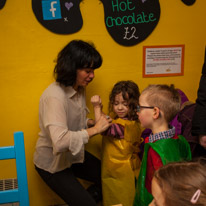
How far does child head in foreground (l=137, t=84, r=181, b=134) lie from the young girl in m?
0.27

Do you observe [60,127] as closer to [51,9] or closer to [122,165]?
[122,165]

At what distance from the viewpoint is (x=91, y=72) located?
4.86ft

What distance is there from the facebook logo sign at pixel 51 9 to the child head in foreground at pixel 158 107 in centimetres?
79

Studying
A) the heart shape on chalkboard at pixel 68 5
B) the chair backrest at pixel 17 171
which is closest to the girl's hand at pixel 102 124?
the chair backrest at pixel 17 171

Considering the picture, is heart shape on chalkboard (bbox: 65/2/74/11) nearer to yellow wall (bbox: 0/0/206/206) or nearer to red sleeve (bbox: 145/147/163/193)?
yellow wall (bbox: 0/0/206/206)

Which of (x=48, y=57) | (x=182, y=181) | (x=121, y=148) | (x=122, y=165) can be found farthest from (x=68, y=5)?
(x=182, y=181)

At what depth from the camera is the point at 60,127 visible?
4.40ft

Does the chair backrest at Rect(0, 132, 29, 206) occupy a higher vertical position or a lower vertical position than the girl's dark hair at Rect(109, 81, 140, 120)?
lower

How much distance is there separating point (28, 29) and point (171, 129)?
3.50ft

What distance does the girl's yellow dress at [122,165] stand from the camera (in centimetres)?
158

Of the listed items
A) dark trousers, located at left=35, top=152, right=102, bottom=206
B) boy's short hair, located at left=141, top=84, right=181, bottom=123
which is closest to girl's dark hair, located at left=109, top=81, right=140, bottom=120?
boy's short hair, located at left=141, top=84, right=181, bottom=123

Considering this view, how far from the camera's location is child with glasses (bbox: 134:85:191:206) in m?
1.18

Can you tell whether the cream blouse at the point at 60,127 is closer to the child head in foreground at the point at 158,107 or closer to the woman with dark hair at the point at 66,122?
the woman with dark hair at the point at 66,122

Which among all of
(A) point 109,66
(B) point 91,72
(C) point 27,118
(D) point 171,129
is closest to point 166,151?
(D) point 171,129
